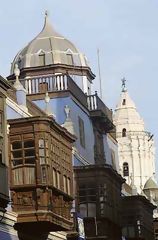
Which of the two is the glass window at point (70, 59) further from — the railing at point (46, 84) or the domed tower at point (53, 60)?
the railing at point (46, 84)

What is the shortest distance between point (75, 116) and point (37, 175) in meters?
12.4

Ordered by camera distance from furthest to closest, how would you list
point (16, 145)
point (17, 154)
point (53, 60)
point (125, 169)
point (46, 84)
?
point (125, 169) → point (53, 60) → point (46, 84) → point (16, 145) → point (17, 154)

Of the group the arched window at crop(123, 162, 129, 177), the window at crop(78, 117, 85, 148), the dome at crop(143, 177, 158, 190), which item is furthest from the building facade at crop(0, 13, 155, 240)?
the arched window at crop(123, 162, 129, 177)

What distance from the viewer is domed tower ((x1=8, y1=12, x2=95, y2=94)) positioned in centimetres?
4853

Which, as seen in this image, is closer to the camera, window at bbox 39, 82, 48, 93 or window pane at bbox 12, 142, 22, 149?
window pane at bbox 12, 142, 22, 149

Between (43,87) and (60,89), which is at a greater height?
(43,87)

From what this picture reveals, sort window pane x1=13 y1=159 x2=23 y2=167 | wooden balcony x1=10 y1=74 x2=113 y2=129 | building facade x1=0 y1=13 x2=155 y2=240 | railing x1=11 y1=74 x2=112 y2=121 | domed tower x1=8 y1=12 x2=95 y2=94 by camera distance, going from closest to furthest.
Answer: building facade x1=0 y1=13 x2=155 y2=240
window pane x1=13 y1=159 x2=23 y2=167
wooden balcony x1=10 y1=74 x2=113 y2=129
railing x1=11 y1=74 x2=112 y2=121
domed tower x1=8 y1=12 x2=95 y2=94

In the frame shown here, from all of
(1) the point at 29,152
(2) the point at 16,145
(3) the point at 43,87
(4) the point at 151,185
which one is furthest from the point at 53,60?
(4) the point at 151,185

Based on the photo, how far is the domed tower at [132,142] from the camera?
98000 mm

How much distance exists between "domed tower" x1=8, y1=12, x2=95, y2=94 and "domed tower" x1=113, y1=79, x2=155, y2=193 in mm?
46715

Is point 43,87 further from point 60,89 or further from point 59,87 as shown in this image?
point 60,89

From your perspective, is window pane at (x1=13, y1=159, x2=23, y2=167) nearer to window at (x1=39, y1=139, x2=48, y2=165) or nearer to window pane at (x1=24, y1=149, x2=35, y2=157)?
window pane at (x1=24, y1=149, x2=35, y2=157)

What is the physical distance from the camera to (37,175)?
32688 millimetres

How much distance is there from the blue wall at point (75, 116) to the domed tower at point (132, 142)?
5024 cm
